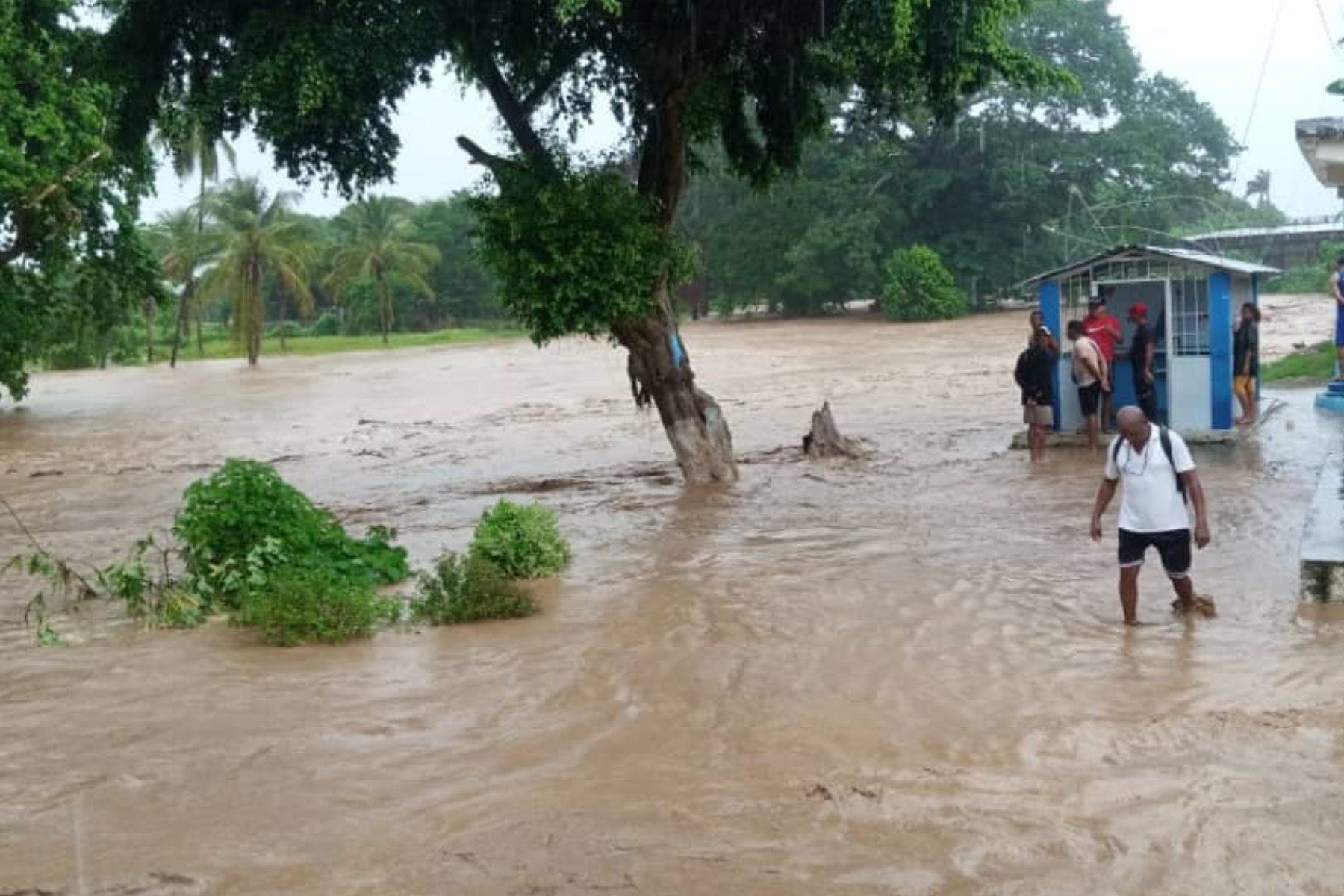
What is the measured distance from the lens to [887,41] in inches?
479

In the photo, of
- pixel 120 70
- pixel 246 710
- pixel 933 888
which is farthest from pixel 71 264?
pixel 933 888

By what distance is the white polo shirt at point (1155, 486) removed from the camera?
7.59 metres

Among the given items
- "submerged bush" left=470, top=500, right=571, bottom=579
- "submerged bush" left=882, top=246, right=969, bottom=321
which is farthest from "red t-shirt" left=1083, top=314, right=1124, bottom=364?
"submerged bush" left=882, top=246, right=969, bottom=321

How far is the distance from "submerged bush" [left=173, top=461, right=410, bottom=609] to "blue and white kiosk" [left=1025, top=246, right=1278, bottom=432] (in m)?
9.32

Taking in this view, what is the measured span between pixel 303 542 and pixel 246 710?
10.9 ft

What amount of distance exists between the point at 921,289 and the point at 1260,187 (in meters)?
39.4

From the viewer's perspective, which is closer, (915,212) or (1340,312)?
(1340,312)

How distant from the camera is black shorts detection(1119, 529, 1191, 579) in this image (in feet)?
25.1

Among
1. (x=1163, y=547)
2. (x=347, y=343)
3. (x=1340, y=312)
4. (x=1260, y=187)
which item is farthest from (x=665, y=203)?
(x=1260, y=187)

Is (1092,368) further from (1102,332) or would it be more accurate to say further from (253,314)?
(253,314)

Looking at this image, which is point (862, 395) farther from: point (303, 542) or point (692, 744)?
point (692, 744)

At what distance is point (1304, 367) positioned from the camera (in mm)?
23688

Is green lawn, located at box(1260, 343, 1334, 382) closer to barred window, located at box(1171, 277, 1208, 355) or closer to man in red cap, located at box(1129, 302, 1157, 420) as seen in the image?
barred window, located at box(1171, 277, 1208, 355)

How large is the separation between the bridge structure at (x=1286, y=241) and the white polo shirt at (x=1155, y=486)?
35.4 m
